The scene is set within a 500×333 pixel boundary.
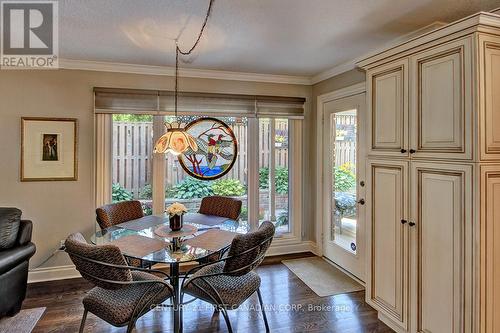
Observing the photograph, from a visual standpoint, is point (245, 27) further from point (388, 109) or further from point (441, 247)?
point (441, 247)

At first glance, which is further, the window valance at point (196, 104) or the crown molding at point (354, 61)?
the window valance at point (196, 104)

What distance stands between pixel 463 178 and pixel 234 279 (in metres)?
1.62

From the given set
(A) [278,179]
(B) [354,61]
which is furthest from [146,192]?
(B) [354,61]

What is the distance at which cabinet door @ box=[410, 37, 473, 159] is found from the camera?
67.9 inches

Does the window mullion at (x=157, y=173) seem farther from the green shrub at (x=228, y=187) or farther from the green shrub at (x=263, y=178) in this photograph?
the green shrub at (x=263, y=178)

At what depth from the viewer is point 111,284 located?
1748 mm

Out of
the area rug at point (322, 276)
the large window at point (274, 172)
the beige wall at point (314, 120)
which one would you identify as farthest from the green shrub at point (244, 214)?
the beige wall at point (314, 120)

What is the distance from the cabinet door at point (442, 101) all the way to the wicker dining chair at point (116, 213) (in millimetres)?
2580

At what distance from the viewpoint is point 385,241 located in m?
2.35

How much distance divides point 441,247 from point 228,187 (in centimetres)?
252

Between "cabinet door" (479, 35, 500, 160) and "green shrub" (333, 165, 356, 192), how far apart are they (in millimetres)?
1709

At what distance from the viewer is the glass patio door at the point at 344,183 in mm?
3271

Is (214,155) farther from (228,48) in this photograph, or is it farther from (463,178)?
(463,178)

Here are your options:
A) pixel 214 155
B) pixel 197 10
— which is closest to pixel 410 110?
pixel 197 10
